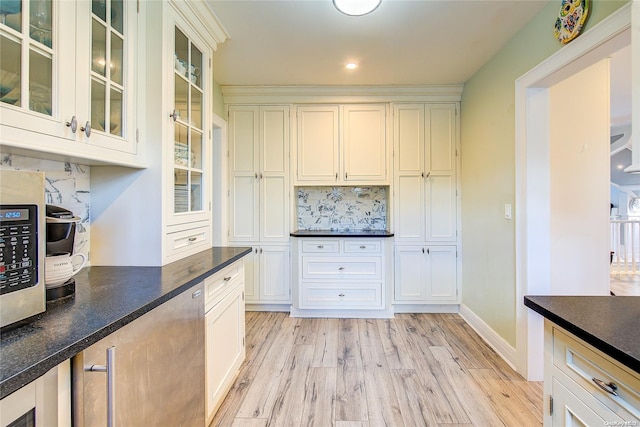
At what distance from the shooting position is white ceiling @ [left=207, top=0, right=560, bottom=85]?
189cm

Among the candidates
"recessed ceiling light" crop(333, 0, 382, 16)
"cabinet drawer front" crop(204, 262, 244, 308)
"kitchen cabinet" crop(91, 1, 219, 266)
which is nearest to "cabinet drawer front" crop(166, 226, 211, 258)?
"kitchen cabinet" crop(91, 1, 219, 266)

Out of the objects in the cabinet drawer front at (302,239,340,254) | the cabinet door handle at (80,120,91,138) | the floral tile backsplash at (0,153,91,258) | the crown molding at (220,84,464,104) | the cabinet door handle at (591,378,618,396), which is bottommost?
the cabinet door handle at (591,378,618,396)

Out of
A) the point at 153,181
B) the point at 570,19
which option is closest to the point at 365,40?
the point at 570,19

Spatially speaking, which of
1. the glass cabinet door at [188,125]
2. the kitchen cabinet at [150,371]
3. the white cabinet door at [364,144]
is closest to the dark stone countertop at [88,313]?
the kitchen cabinet at [150,371]

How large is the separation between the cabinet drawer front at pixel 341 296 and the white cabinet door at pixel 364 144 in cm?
121

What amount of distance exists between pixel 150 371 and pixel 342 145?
2.72 m

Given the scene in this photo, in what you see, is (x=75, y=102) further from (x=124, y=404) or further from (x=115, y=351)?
(x=124, y=404)

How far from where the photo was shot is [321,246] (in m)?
3.11

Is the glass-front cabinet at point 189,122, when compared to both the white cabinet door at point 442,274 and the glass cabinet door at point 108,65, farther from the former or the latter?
the white cabinet door at point 442,274

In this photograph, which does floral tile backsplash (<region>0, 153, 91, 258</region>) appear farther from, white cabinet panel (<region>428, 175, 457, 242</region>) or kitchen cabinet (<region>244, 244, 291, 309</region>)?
white cabinet panel (<region>428, 175, 457, 242</region>)

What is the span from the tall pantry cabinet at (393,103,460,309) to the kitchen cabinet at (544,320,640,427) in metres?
2.24

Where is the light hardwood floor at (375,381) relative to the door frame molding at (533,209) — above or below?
below

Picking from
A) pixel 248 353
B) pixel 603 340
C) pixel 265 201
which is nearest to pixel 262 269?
pixel 265 201

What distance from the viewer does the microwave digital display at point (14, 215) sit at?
28.5 inches
